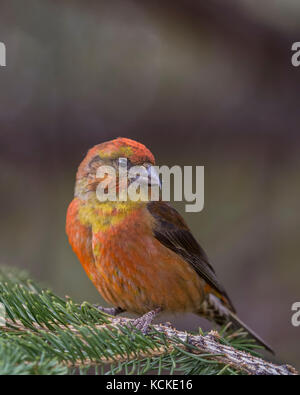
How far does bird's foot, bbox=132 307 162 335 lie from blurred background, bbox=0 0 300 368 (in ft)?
5.46

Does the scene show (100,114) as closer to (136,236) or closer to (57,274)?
(57,274)

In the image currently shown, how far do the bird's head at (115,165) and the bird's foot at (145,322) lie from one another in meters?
0.58

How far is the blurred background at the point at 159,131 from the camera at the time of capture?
368 cm

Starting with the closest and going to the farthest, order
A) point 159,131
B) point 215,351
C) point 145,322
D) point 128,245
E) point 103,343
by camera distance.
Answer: point 103,343
point 215,351
point 145,322
point 128,245
point 159,131

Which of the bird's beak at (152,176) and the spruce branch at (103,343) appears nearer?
the spruce branch at (103,343)

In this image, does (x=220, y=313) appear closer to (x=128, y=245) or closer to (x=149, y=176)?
(x=128, y=245)

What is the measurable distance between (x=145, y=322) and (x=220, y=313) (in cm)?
89

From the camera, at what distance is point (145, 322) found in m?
1.90

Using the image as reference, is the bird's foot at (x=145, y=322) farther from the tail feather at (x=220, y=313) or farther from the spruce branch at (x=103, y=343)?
the tail feather at (x=220, y=313)

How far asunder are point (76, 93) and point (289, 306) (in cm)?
245

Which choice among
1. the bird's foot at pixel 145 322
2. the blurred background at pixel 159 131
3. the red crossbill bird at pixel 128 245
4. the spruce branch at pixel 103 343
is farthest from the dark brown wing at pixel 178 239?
the blurred background at pixel 159 131

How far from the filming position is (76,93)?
3.88 metres

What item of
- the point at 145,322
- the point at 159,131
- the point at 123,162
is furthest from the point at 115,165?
the point at 159,131
